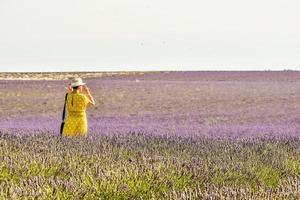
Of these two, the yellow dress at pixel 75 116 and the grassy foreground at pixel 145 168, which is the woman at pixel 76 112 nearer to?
the yellow dress at pixel 75 116

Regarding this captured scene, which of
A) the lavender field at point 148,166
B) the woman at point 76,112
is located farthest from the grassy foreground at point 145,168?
the woman at point 76,112

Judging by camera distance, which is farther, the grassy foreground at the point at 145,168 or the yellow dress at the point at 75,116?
the yellow dress at the point at 75,116

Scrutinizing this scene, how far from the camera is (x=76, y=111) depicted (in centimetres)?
918

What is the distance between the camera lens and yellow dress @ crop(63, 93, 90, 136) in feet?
29.9

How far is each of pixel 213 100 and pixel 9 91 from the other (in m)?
7.80

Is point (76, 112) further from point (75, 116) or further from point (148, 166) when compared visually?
point (148, 166)

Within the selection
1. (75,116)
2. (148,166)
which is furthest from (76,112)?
(148,166)

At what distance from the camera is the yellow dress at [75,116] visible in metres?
9.11

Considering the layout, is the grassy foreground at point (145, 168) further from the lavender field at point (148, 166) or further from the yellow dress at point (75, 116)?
the yellow dress at point (75, 116)

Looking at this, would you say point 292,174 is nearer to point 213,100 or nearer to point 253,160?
point 253,160

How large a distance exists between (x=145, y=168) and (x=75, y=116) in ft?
14.2

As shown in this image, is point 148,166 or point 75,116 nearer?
point 148,166

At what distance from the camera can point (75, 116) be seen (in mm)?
9211

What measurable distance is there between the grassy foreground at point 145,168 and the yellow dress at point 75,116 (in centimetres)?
141
